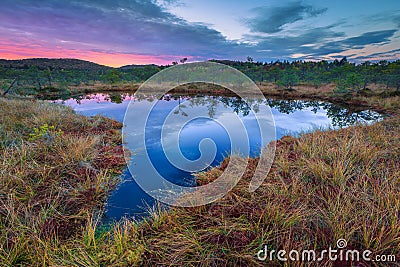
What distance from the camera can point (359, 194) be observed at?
303cm

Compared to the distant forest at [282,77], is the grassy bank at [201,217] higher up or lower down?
lower down

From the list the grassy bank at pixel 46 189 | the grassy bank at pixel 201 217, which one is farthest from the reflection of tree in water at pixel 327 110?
the grassy bank at pixel 46 189

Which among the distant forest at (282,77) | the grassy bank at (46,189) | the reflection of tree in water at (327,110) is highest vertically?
the distant forest at (282,77)

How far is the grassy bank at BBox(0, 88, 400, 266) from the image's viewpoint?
2.19 metres

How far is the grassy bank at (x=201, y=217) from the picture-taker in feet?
7.17

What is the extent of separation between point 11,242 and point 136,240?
4.70ft

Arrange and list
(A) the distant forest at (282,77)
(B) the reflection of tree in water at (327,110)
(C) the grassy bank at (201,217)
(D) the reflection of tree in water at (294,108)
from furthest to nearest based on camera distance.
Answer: (A) the distant forest at (282,77) → (D) the reflection of tree in water at (294,108) → (B) the reflection of tree in water at (327,110) → (C) the grassy bank at (201,217)

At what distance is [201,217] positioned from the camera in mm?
2990

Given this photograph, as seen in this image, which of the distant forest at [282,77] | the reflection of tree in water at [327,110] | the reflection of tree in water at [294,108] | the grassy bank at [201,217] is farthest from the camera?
the distant forest at [282,77]

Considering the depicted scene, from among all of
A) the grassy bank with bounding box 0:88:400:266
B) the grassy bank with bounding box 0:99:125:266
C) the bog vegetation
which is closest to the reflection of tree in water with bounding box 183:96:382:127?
the bog vegetation

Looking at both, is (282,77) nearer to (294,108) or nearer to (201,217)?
(294,108)

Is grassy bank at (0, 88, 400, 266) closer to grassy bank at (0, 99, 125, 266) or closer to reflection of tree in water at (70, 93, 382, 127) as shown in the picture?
grassy bank at (0, 99, 125, 266)

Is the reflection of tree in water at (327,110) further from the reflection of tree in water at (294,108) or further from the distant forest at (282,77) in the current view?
the distant forest at (282,77)

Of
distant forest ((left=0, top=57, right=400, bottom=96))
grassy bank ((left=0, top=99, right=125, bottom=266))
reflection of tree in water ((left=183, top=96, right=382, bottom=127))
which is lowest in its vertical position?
grassy bank ((left=0, top=99, right=125, bottom=266))
